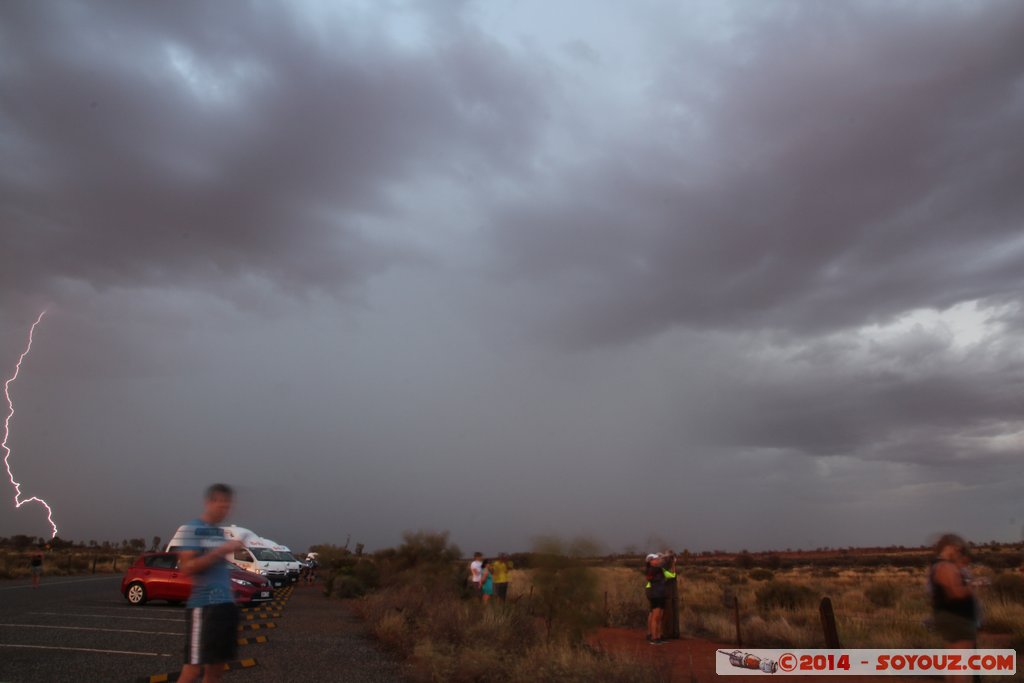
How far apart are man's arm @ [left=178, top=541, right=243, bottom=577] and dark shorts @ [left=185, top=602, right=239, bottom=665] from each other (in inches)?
12.0

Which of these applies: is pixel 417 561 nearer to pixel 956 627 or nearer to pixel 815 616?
pixel 815 616

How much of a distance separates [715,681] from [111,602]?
58.5ft

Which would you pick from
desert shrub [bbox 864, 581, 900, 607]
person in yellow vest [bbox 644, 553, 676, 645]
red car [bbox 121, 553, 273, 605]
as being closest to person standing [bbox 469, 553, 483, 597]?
red car [bbox 121, 553, 273, 605]

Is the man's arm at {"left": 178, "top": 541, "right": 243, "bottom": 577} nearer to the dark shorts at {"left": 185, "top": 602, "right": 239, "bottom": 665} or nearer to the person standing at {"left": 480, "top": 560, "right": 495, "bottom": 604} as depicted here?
the dark shorts at {"left": 185, "top": 602, "right": 239, "bottom": 665}

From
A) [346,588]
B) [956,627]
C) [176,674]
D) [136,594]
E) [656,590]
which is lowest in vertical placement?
[346,588]

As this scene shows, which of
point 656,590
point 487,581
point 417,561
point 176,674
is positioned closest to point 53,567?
point 417,561

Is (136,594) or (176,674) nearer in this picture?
(176,674)

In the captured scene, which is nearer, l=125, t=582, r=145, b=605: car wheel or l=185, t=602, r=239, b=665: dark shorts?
l=185, t=602, r=239, b=665: dark shorts

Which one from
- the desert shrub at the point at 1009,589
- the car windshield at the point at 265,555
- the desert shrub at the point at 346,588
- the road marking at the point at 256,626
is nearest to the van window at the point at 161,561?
the road marking at the point at 256,626

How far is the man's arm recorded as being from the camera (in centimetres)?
556

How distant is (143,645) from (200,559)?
9170mm

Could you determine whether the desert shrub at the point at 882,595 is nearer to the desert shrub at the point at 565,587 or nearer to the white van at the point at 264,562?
the desert shrub at the point at 565,587

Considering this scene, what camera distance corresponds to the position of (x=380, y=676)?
10844 millimetres

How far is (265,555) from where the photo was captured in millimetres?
30000
